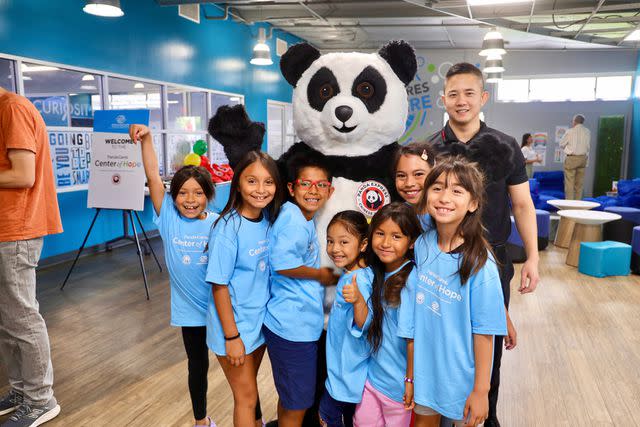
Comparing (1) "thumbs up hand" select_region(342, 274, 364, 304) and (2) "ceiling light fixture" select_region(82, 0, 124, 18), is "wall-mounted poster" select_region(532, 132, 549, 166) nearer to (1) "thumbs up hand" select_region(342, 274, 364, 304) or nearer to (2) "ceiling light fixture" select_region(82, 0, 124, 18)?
(2) "ceiling light fixture" select_region(82, 0, 124, 18)

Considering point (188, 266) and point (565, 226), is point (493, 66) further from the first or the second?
A: point (188, 266)

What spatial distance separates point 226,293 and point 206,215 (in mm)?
425

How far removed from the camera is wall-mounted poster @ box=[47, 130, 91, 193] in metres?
4.70

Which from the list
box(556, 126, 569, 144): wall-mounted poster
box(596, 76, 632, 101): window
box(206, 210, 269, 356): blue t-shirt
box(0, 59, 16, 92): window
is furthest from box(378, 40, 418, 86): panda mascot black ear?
box(596, 76, 632, 101): window

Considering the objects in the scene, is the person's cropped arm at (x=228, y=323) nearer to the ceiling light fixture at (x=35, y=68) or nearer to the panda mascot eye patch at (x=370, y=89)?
the panda mascot eye patch at (x=370, y=89)

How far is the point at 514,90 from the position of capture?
11.0m

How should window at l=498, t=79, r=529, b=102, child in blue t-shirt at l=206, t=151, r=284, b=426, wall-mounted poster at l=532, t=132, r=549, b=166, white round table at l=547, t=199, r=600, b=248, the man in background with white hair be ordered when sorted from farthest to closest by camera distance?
window at l=498, t=79, r=529, b=102, wall-mounted poster at l=532, t=132, r=549, b=166, the man in background with white hair, white round table at l=547, t=199, r=600, b=248, child in blue t-shirt at l=206, t=151, r=284, b=426

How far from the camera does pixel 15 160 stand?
1.87m

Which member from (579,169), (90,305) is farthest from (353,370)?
(579,169)

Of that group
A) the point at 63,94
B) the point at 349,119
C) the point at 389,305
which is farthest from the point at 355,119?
the point at 63,94

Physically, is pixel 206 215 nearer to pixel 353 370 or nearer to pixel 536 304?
pixel 353 370

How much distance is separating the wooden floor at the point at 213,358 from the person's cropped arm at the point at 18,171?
1.07 meters

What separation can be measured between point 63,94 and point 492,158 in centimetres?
461

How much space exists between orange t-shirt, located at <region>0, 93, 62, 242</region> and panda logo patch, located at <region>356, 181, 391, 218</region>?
4.23 ft
